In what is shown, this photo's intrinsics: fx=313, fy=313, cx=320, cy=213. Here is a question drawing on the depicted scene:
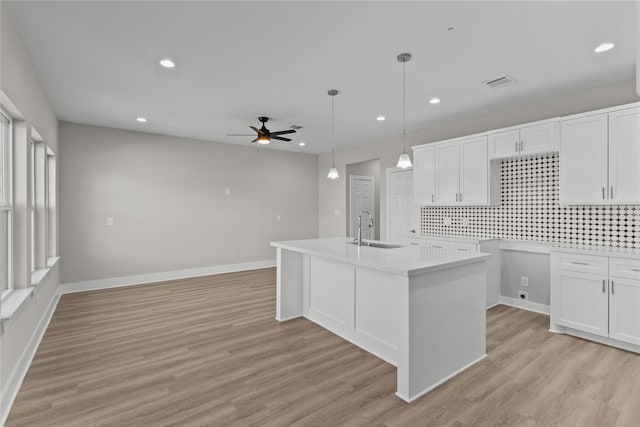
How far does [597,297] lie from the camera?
3025mm

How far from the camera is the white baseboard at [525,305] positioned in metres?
3.92

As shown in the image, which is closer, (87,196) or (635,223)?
(635,223)

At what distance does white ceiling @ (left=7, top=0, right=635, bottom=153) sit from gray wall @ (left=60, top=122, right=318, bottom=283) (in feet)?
3.30

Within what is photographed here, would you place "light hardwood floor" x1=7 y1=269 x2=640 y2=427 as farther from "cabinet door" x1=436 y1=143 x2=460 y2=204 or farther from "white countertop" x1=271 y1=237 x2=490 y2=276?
"cabinet door" x1=436 y1=143 x2=460 y2=204

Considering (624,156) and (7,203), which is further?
(624,156)

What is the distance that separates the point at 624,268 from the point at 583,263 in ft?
0.99

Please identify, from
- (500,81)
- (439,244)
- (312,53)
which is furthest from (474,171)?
(312,53)

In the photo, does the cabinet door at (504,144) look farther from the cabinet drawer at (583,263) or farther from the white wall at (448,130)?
the cabinet drawer at (583,263)

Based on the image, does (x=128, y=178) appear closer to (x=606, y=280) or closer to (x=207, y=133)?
(x=207, y=133)

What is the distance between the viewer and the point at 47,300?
3830 mm

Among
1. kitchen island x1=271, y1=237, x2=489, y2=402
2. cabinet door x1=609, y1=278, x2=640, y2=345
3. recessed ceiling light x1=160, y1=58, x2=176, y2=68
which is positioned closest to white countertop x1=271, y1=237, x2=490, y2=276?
kitchen island x1=271, y1=237, x2=489, y2=402

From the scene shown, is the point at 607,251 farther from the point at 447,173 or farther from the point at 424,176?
the point at 424,176

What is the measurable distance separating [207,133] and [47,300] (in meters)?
3.37

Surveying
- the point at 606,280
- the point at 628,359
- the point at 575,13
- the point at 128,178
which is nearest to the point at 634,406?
the point at 628,359
